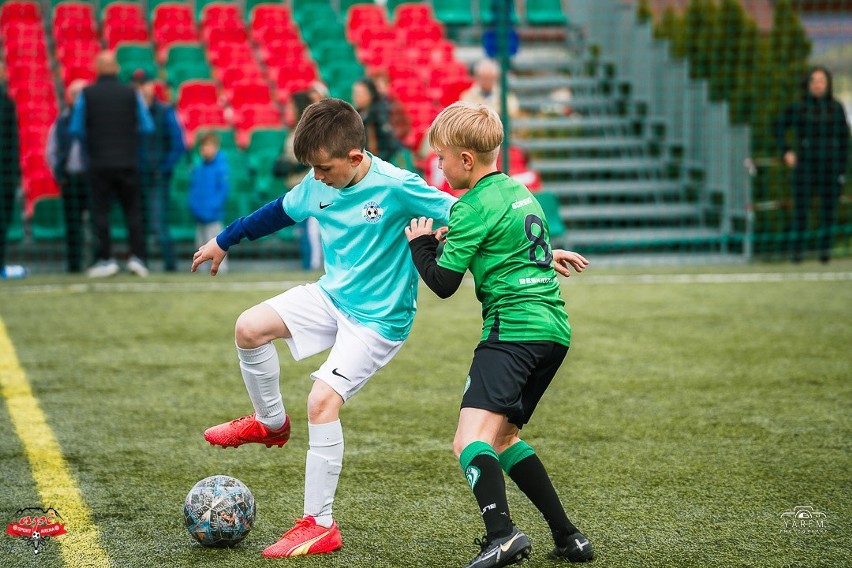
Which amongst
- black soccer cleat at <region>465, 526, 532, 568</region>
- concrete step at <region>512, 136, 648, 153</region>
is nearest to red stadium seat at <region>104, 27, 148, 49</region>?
concrete step at <region>512, 136, 648, 153</region>

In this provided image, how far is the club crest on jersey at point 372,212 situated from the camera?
364cm

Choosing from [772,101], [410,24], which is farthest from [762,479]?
[410,24]

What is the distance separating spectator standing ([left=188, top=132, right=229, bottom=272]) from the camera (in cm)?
1102

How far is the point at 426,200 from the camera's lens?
3.65m

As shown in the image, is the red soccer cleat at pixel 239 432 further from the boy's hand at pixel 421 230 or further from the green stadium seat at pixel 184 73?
the green stadium seat at pixel 184 73

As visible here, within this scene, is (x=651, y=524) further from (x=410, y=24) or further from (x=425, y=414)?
(x=410, y=24)

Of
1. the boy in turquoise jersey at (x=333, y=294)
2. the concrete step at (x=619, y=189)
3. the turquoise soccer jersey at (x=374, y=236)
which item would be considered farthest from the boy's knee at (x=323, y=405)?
the concrete step at (x=619, y=189)

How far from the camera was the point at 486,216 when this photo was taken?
329 centimetres

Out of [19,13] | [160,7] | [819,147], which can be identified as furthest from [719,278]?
[19,13]

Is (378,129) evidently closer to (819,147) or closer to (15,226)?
(15,226)

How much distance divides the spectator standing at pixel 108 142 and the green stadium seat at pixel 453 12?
235 inches

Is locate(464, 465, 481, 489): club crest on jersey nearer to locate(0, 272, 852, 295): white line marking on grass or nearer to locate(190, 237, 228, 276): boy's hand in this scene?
locate(190, 237, 228, 276): boy's hand

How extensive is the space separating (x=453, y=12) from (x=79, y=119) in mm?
6616

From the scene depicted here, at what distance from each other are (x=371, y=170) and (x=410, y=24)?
11.9 meters
